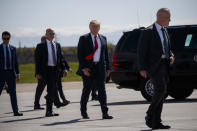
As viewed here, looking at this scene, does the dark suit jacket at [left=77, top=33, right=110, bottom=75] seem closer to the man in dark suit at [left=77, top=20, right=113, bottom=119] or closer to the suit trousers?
the man in dark suit at [left=77, top=20, right=113, bottom=119]

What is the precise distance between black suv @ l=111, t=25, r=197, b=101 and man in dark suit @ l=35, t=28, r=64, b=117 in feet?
10.4

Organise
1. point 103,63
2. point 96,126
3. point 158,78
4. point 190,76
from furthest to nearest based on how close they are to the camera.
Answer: point 190,76, point 103,63, point 96,126, point 158,78

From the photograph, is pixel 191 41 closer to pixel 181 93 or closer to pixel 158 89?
pixel 181 93

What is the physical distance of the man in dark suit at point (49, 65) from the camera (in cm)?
1317

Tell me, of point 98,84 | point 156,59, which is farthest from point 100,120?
point 156,59

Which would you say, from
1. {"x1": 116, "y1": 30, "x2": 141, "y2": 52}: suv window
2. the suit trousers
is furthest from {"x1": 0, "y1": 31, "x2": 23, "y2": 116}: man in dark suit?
{"x1": 116, "y1": 30, "x2": 141, "y2": 52}: suv window

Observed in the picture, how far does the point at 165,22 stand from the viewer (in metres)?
9.84

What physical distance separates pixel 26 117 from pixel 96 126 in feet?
9.36

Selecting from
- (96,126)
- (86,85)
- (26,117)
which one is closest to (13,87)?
(26,117)

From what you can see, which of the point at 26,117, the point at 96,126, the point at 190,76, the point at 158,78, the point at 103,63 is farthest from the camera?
the point at 190,76

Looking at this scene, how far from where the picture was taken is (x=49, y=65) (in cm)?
1316

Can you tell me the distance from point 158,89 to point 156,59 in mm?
461

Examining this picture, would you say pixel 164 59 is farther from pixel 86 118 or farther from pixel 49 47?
pixel 49 47

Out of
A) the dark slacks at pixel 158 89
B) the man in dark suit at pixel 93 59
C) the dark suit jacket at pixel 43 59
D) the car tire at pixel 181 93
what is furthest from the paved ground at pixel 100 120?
the car tire at pixel 181 93
